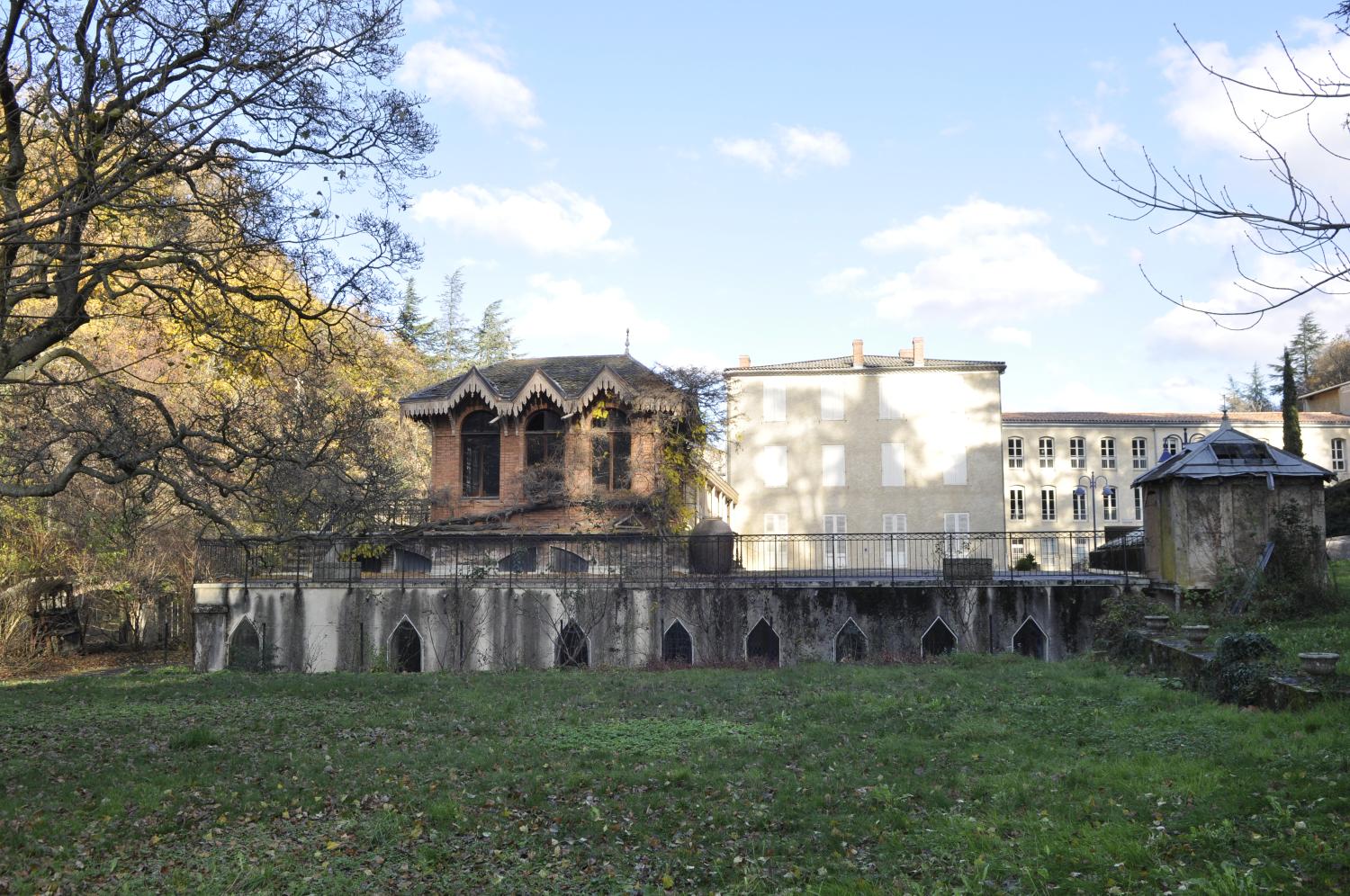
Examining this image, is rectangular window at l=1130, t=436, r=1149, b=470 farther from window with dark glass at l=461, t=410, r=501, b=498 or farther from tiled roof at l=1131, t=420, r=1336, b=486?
window with dark glass at l=461, t=410, r=501, b=498

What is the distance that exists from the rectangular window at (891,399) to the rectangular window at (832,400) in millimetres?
1706

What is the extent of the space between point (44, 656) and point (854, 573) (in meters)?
23.1

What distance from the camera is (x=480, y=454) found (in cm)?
3222

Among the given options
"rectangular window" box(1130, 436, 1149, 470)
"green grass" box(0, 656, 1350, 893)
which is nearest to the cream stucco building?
"rectangular window" box(1130, 436, 1149, 470)

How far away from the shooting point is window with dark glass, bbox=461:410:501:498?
32000mm

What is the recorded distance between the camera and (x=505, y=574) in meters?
26.3

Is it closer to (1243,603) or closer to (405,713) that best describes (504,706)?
(405,713)

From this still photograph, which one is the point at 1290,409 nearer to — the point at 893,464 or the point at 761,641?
the point at 893,464

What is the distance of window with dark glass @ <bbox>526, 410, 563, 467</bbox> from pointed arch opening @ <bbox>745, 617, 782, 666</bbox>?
1000 centimetres

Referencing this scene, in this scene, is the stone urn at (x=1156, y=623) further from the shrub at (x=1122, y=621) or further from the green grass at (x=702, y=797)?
the green grass at (x=702, y=797)

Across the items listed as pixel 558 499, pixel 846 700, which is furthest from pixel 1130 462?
pixel 846 700

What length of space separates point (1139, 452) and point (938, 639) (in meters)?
38.1

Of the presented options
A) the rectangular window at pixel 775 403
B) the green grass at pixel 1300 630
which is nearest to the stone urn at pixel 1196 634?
the green grass at pixel 1300 630

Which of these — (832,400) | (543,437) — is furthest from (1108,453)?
(543,437)
